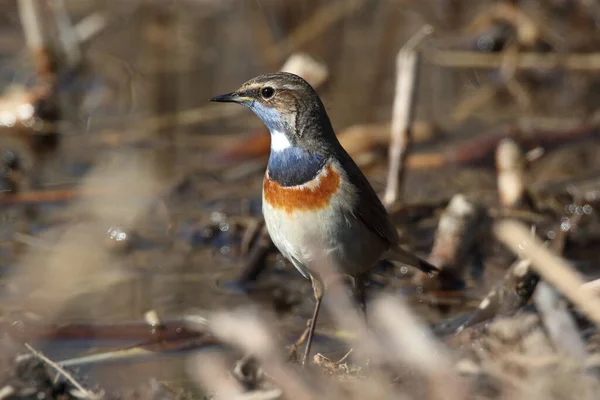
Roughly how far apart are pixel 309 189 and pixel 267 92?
0.72m

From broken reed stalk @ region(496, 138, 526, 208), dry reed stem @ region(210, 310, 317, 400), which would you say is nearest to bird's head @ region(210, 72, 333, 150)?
dry reed stem @ region(210, 310, 317, 400)

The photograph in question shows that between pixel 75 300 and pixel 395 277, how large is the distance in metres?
2.48

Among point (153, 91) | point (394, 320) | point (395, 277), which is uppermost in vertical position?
point (394, 320)

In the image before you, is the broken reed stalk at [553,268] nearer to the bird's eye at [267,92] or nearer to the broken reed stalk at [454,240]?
the bird's eye at [267,92]

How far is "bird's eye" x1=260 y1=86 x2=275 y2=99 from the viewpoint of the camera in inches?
261

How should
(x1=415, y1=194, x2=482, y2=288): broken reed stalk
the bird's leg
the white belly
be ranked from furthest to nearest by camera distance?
(x1=415, y1=194, x2=482, y2=288): broken reed stalk, the bird's leg, the white belly

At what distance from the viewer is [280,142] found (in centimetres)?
658

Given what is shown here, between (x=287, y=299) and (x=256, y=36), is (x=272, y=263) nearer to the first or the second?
(x=287, y=299)

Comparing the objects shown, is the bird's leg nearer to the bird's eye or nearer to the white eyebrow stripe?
the white eyebrow stripe

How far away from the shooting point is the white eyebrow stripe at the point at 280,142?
654cm

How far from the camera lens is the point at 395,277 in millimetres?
8469

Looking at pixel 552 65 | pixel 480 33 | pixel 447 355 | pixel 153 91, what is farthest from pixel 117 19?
pixel 447 355

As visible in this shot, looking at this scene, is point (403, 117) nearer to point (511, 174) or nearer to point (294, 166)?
point (511, 174)

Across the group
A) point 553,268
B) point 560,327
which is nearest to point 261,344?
point 553,268
